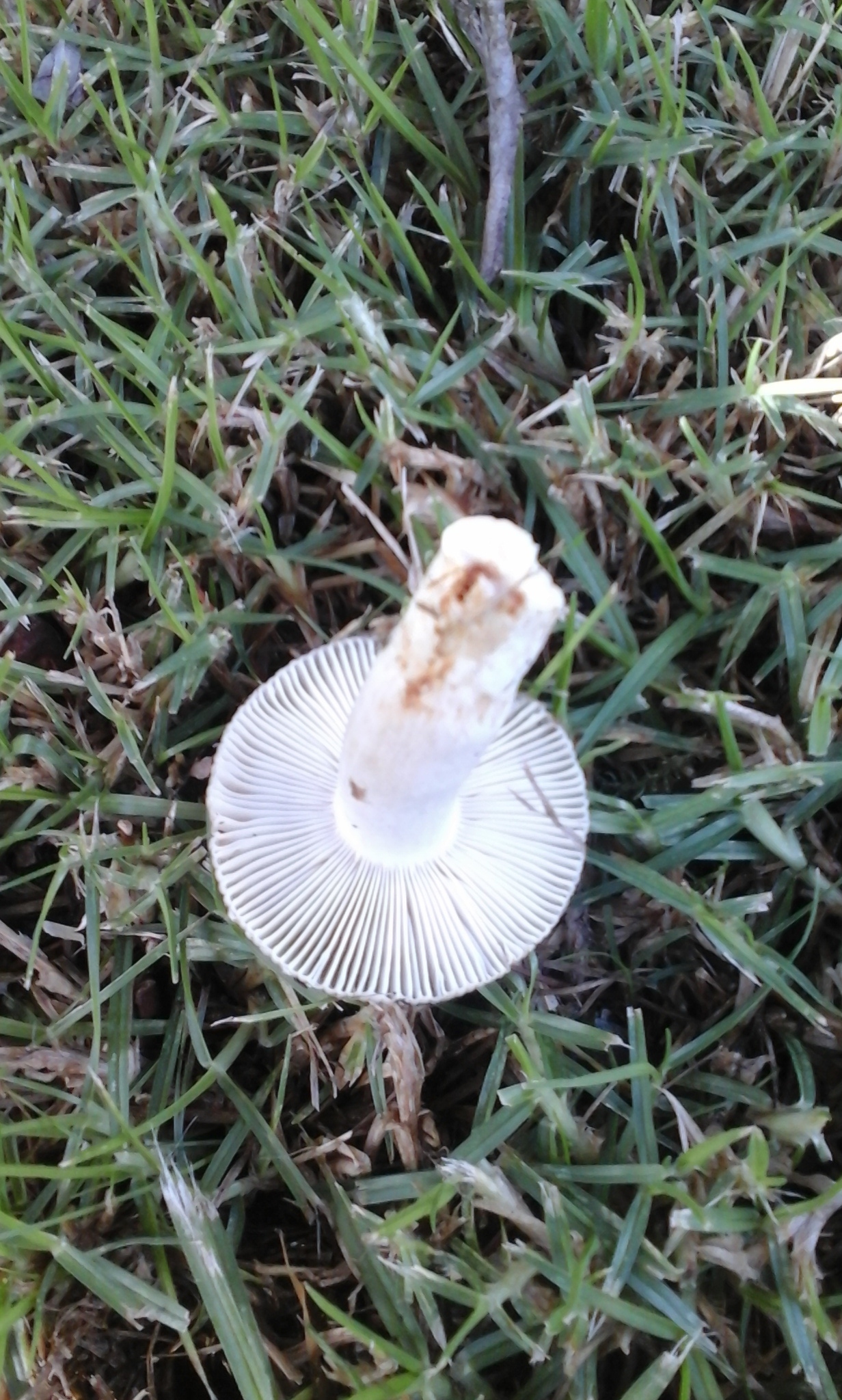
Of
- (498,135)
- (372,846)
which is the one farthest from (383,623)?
(498,135)

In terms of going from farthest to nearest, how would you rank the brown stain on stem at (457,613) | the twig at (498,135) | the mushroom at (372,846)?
1. the twig at (498,135)
2. the mushroom at (372,846)
3. the brown stain on stem at (457,613)

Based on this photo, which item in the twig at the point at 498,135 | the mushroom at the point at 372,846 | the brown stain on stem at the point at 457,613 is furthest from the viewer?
the twig at the point at 498,135

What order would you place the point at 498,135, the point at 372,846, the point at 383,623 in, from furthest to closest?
the point at 498,135 < the point at 383,623 < the point at 372,846

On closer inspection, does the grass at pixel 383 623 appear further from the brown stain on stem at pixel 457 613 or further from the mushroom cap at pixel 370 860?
the brown stain on stem at pixel 457 613

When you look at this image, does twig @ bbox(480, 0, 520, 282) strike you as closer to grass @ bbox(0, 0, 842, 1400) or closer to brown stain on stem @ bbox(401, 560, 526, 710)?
grass @ bbox(0, 0, 842, 1400)

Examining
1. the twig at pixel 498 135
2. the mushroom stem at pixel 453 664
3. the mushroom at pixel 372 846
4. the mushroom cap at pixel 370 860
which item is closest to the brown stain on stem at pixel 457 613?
the mushroom stem at pixel 453 664

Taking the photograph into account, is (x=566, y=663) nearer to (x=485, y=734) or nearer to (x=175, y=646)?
(x=485, y=734)

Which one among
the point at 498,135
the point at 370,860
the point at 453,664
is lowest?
the point at 370,860

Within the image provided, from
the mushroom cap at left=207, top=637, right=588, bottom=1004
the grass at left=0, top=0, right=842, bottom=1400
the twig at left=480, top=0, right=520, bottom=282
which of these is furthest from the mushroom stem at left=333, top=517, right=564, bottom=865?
the twig at left=480, top=0, right=520, bottom=282

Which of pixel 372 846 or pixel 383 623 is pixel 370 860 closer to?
pixel 372 846
